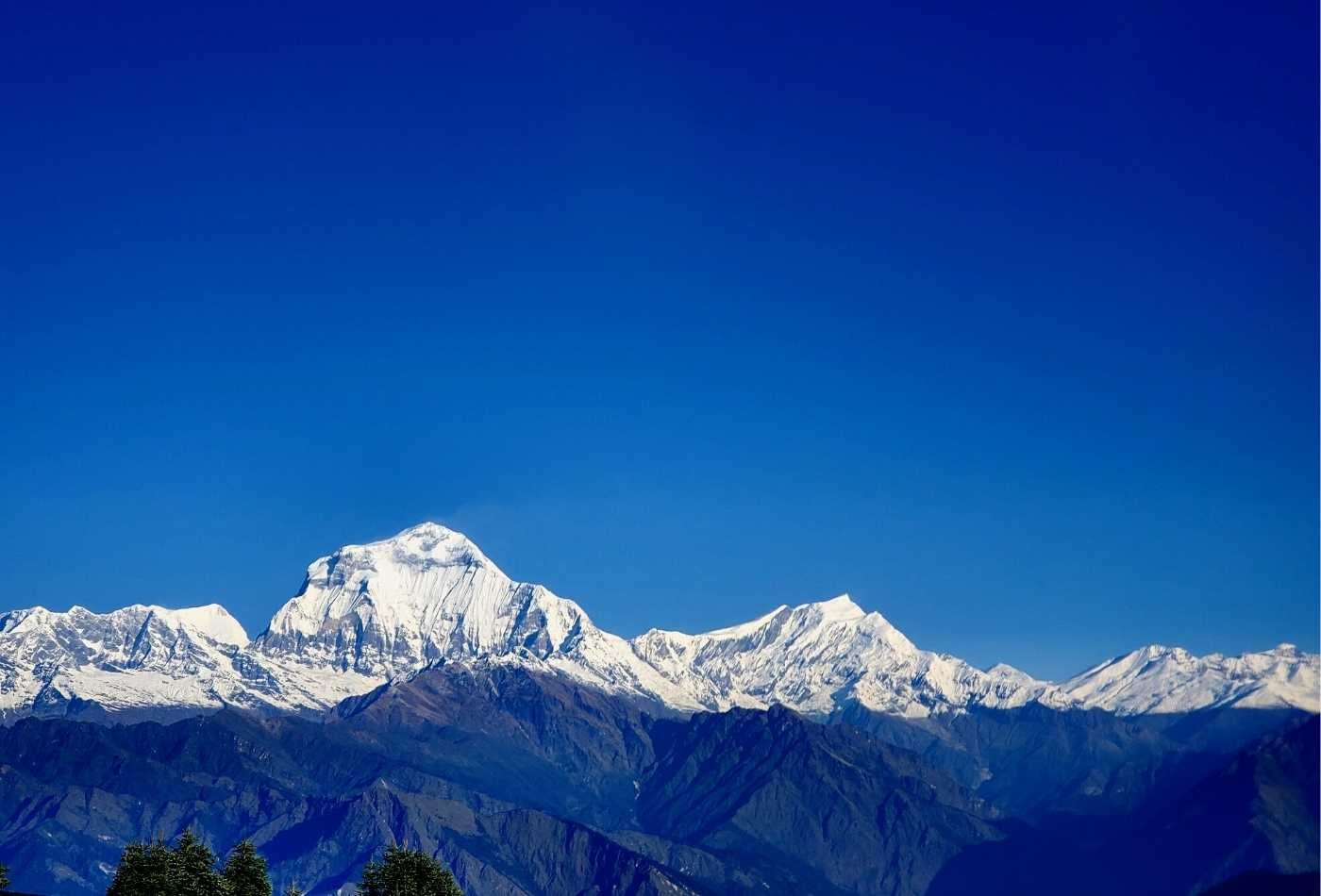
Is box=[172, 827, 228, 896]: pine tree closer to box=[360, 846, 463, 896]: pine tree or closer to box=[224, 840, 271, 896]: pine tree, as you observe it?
box=[224, 840, 271, 896]: pine tree

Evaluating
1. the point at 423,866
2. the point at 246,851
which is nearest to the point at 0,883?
the point at 246,851

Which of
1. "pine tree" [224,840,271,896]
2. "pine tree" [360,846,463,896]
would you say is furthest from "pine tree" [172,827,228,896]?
"pine tree" [360,846,463,896]

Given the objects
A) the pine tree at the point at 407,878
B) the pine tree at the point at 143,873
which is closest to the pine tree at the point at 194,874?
the pine tree at the point at 143,873

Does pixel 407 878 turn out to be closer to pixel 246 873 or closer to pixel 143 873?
pixel 246 873

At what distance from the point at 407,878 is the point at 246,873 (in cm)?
1916

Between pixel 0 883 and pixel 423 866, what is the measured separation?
4088cm

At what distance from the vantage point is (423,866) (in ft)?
602

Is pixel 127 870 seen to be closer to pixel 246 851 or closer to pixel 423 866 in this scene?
pixel 246 851

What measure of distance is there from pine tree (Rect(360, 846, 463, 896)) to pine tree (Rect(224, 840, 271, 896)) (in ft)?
35.8

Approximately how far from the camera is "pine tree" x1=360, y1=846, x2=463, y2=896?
178500 millimetres

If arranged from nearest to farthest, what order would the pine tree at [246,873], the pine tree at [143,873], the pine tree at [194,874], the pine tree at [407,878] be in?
the pine tree at [143,873] < the pine tree at [194,874] < the pine tree at [407,878] < the pine tree at [246,873]

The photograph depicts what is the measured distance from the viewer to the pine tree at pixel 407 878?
178500mm

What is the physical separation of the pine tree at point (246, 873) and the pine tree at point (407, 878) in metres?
10.9

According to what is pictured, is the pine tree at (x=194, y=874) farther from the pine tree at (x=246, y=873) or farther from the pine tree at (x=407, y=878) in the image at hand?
the pine tree at (x=407, y=878)
